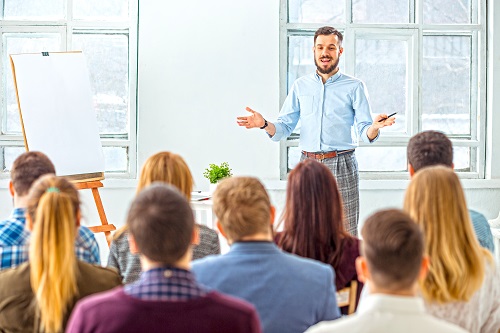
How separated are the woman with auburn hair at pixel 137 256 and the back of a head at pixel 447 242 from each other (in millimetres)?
886

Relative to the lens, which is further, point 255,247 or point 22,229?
point 22,229

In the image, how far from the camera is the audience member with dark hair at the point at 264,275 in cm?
218

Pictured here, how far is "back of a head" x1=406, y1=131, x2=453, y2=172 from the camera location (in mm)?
3256

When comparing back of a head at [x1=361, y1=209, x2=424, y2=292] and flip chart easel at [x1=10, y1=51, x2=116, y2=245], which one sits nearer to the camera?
back of a head at [x1=361, y1=209, x2=424, y2=292]

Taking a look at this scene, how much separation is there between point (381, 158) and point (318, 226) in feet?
12.2

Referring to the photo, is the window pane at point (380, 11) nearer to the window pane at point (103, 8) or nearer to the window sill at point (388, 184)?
the window sill at point (388, 184)

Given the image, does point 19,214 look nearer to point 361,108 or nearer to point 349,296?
point 349,296

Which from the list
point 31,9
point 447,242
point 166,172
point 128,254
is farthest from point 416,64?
point 447,242

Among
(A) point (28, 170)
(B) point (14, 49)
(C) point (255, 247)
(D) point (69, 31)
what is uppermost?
(D) point (69, 31)

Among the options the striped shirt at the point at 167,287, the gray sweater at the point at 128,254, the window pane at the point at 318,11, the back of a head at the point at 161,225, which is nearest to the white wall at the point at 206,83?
the window pane at the point at 318,11

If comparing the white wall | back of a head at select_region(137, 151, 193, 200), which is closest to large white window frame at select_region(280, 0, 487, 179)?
the white wall

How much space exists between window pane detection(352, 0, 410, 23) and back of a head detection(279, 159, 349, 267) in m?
3.70

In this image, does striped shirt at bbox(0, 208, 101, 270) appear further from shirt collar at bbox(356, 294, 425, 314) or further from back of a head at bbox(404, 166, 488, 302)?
shirt collar at bbox(356, 294, 425, 314)

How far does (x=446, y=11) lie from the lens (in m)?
6.32
